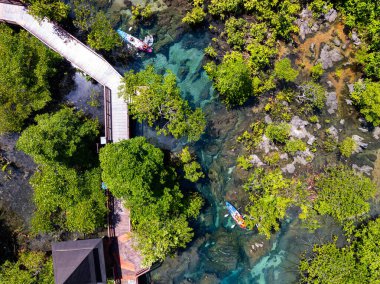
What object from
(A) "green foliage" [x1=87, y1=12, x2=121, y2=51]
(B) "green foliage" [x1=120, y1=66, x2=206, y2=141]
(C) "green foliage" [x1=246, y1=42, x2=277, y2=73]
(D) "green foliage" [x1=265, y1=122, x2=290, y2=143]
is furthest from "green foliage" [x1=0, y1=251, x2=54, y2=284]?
(C) "green foliage" [x1=246, y1=42, x2=277, y2=73]

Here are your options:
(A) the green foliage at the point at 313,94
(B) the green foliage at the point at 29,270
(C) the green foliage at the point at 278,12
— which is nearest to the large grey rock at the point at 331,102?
(A) the green foliage at the point at 313,94

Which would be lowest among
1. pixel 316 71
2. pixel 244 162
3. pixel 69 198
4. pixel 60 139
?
pixel 69 198

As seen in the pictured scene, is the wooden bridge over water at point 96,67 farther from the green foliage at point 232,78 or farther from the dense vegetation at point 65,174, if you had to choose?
the green foliage at point 232,78

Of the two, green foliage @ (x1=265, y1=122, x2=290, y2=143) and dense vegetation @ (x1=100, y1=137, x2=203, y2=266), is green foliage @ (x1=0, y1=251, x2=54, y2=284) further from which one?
green foliage @ (x1=265, y1=122, x2=290, y2=143)

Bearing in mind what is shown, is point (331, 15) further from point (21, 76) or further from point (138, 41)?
point (21, 76)

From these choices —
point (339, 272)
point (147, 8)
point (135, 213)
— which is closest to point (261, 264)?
point (339, 272)

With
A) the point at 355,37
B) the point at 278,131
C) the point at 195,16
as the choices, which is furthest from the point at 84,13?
the point at 355,37
